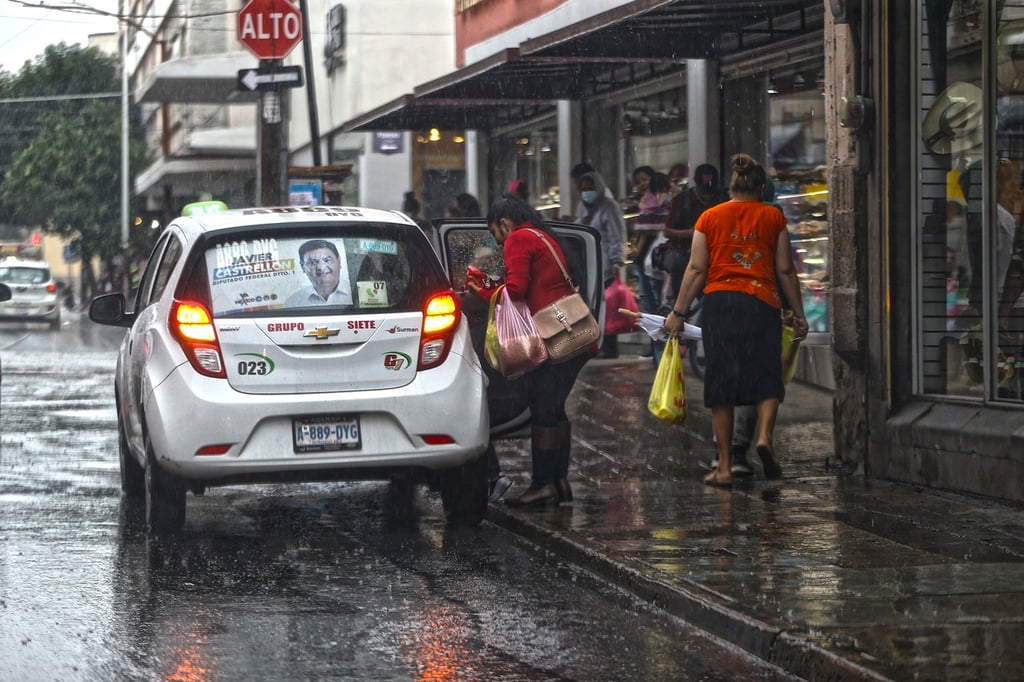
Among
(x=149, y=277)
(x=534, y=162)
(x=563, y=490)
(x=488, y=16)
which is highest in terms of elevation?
(x=488, y=16)

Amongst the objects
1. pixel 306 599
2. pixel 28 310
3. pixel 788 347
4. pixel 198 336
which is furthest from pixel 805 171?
pixel 28 310

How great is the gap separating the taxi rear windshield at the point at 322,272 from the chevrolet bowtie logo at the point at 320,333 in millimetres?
133

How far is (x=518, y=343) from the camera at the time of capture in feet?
29.8

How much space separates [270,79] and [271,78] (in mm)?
14

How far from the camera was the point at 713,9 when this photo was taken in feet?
46.8

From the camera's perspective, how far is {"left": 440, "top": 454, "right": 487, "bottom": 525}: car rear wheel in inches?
353

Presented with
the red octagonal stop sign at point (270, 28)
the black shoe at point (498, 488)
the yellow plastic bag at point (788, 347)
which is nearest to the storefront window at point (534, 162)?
the red octagonal stop sign at point (270, 28)

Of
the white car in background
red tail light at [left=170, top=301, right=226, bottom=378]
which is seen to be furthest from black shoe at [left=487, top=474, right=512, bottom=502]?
the white car in background

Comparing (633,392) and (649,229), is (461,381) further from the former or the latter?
(649,229)

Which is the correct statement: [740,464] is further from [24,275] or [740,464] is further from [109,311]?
[24,275]

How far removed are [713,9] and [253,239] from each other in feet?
21.9

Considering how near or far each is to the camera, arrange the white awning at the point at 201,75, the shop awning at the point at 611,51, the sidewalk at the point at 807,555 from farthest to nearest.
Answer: the white awning at the point at 201,75
the shop awning at the point at 611,51
the sidewalk at the point at 807,555

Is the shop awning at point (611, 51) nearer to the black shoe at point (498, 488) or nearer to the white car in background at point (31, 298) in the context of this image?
the black shoe at point (498, 488)

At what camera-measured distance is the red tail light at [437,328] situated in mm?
8664
